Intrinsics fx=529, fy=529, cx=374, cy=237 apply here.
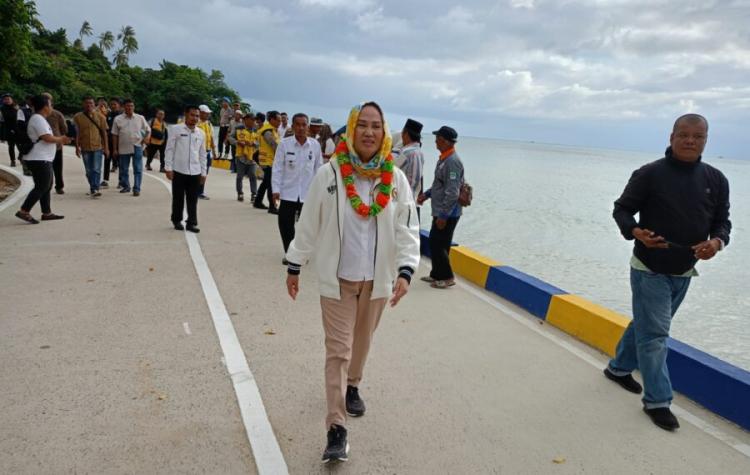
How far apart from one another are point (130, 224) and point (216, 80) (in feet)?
286

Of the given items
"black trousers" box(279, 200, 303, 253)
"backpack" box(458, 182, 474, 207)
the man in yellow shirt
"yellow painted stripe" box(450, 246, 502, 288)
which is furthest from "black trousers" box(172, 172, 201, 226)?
"backpack" box(458, 182, 474, 207)

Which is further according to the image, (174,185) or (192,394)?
(174,185)

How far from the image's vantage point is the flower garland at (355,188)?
2.89m

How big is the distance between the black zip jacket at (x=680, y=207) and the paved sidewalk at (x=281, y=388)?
1.12m

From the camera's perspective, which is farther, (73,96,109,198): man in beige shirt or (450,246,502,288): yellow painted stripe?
(73,96,109,198): man in beige shirt

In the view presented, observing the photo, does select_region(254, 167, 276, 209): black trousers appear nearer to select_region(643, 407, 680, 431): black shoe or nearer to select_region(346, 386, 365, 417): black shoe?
select_region(346, 386, 365, 417): black shoe

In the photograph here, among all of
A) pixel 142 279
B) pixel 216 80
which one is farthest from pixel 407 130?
pixel 216 80

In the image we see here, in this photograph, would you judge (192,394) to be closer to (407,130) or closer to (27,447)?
(27,447)

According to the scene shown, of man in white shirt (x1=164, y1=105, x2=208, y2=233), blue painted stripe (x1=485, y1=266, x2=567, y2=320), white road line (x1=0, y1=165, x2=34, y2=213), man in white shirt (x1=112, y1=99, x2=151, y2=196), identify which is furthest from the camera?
man in white shirt (x1=112, y1=99, x2=151, y2=196)

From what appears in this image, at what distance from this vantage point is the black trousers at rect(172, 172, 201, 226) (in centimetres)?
815

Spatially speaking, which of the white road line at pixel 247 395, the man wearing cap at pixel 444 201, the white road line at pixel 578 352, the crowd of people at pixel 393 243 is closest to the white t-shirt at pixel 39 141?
the white road line at pixel 247 395

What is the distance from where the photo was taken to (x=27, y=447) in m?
2.78

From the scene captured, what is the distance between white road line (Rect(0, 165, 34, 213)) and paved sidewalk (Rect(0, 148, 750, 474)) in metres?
3.65

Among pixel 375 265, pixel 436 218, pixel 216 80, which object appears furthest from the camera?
pixel 216 80
